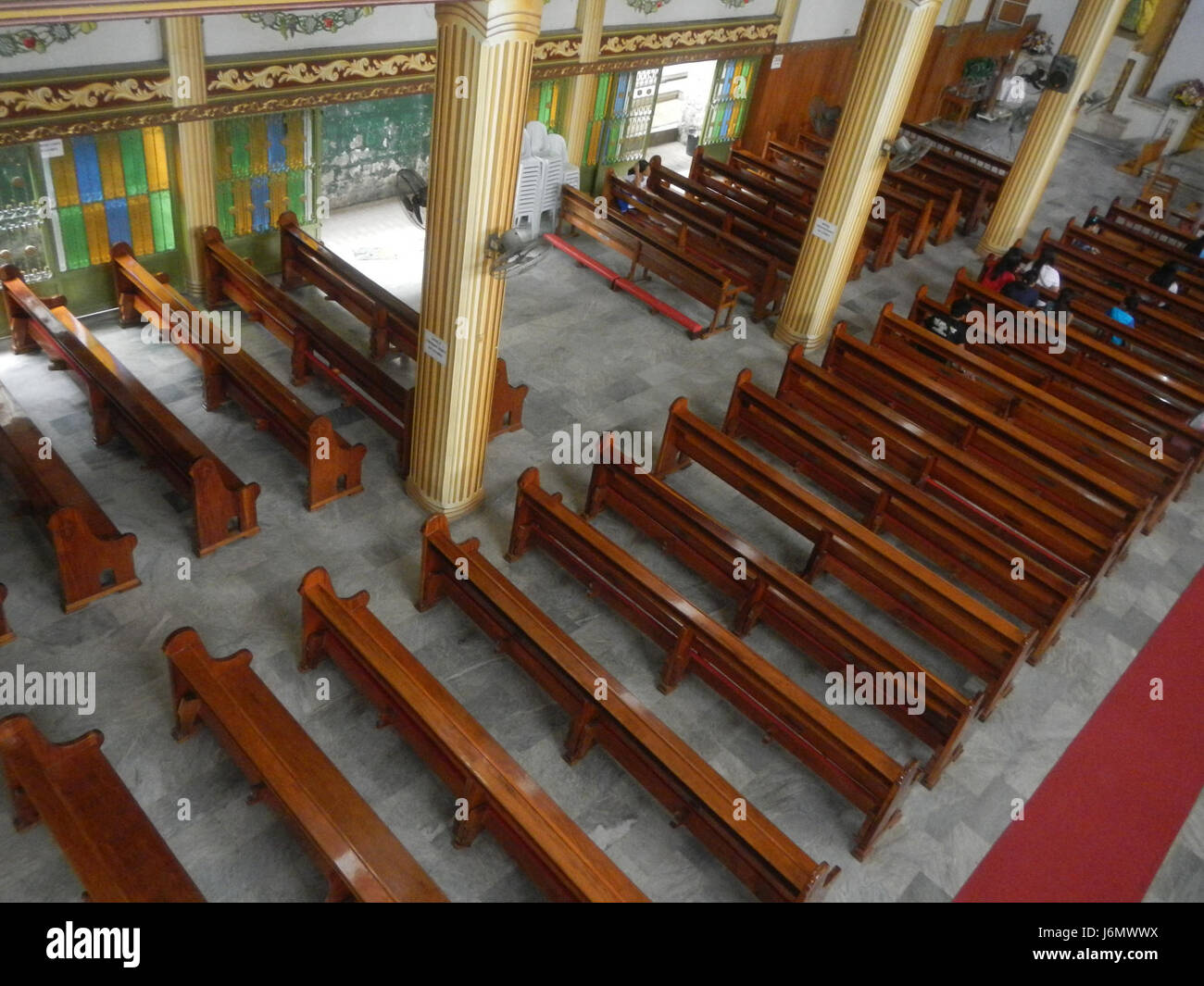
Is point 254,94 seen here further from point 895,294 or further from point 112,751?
point 895,294

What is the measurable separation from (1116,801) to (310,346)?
6.74m

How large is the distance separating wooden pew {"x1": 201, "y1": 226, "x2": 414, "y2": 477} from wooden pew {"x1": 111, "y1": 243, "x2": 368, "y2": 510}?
374mm

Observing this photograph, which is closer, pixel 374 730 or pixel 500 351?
pixel 374 730

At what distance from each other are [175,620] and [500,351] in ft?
13.4

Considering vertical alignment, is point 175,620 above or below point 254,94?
below

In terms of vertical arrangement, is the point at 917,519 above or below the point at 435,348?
below

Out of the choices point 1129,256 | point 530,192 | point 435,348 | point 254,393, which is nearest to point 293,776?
point 435,348

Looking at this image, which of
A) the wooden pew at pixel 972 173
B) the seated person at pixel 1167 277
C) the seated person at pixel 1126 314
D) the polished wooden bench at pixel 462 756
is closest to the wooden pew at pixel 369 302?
the polished wooden bench at pixel 462 756

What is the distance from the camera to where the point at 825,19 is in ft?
43.3

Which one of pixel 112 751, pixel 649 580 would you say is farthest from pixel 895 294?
pixel 112 751

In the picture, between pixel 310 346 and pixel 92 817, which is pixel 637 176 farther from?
pixel 92 817

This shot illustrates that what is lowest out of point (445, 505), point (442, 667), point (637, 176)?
point (442, 667)
